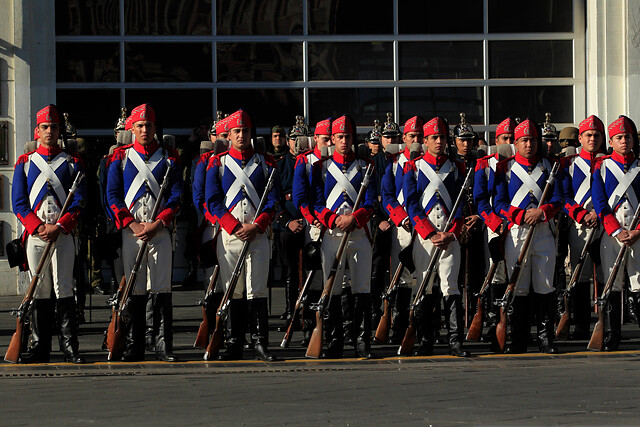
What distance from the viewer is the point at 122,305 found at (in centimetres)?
1121

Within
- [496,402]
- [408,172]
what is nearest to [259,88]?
[408,172]

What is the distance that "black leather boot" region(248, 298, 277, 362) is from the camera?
11195mm

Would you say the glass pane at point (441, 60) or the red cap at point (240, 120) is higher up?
the glass pane at point (441, 60)

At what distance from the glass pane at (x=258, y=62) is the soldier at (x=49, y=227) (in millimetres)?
7736

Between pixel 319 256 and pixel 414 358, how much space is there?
114 centimetres

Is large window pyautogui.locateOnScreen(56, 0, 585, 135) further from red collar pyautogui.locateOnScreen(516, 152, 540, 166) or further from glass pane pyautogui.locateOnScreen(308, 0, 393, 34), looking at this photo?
red collar pyautogui.locateOnScreen(516, 152, 540, 166)

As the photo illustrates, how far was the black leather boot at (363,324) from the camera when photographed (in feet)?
37.3

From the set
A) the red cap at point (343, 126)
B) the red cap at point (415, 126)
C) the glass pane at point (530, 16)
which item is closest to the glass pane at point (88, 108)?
the glass pane at point (530, 16)

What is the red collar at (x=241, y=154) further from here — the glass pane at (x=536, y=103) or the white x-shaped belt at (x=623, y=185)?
the glass pane at (x=536, y=103)

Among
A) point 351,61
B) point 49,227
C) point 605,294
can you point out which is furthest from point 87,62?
point 605,294

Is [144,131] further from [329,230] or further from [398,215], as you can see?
[398,215]

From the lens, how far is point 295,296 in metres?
13.5

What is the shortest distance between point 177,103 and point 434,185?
25.5ft

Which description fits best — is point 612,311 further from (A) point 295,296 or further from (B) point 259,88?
(B) point 259,88
